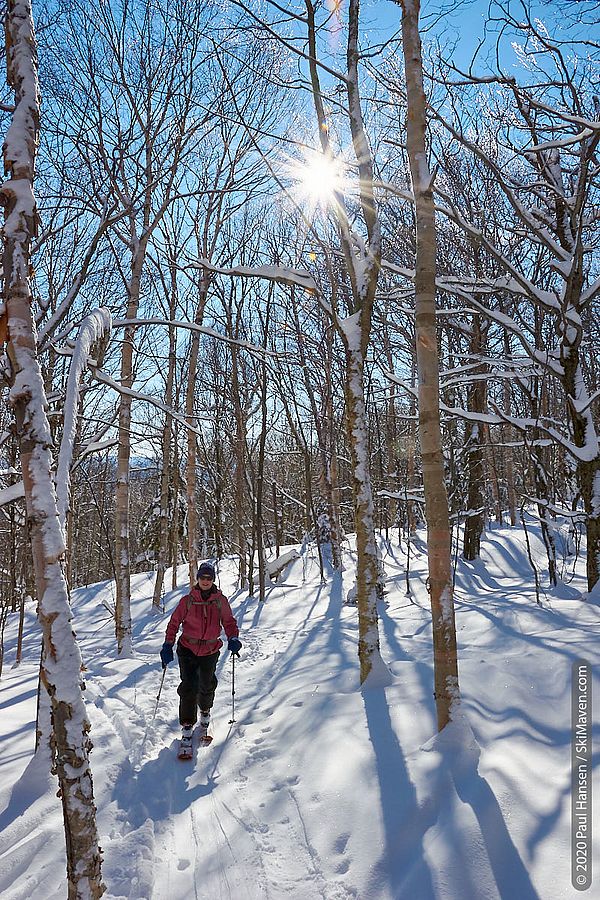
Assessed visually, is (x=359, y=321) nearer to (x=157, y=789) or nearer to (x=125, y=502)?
(x=157, y=789)

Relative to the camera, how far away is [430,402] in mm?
4219

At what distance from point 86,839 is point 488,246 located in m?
6.67

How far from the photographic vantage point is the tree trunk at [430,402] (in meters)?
4.08

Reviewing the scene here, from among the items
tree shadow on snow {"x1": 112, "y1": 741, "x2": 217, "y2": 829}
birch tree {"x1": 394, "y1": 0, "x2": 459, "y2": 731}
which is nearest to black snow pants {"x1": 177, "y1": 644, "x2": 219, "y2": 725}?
tree shadow on snow {"x1": 112, "y1": 741, "x2": 217, "y2": 829}

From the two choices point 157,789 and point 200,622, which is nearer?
point 157,789

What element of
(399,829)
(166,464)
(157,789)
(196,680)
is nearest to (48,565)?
(399,829)

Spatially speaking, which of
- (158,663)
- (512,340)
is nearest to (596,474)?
(512,340)

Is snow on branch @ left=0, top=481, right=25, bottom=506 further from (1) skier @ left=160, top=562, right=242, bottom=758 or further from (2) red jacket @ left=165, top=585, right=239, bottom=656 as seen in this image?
(2) red jacket @ left=165, top=585, right=239, bottom=656

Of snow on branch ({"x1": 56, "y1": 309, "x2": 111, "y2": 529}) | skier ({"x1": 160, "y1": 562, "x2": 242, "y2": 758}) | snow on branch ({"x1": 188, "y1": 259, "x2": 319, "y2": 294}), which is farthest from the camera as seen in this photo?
snow on branch ({"x1": 188, "y1": 259, "x2": 319, "y2": 294})

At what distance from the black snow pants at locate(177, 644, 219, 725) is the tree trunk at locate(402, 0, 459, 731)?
250cm

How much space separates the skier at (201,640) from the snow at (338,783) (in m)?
0.47

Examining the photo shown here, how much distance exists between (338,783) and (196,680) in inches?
86.5

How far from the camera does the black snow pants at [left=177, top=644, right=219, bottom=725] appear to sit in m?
5.26

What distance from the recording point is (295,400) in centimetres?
1703
